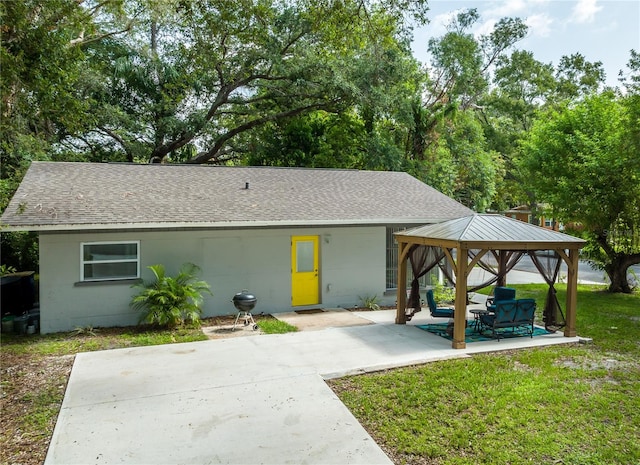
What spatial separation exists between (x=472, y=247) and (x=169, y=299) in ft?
21.1

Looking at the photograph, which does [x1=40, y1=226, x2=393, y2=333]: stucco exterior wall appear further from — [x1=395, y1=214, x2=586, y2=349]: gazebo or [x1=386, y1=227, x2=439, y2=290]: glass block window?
[x1=395, y1=214, x2=586, y2=349]: gazebo

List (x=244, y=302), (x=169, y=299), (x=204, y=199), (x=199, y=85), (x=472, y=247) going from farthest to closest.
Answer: (x=199, y=85)
(x=204, y=199)
(x=244, y=302)
(x=169, y=299)
(x=472, y=247)

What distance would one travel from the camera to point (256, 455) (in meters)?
4.74

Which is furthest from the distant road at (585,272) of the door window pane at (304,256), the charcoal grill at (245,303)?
the charcoal grill at (245,303)

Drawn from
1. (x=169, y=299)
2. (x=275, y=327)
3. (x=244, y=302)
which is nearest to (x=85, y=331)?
(x=169, y=299)

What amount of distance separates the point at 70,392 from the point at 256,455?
10.6 ft

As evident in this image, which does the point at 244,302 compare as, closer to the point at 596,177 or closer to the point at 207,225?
the point at 207,225

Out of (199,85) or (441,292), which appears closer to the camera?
(441,292)

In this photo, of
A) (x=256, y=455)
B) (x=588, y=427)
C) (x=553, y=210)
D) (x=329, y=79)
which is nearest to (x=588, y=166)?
(x=553, y=210)

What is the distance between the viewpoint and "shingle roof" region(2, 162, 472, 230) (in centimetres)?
966

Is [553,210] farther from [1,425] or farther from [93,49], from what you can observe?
[93,49]

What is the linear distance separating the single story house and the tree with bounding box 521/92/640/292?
518 cm

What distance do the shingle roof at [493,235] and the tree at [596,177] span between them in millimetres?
6518

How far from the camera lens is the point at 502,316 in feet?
30.3
